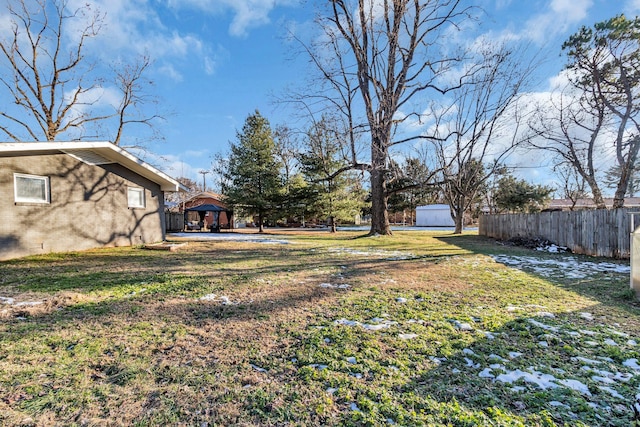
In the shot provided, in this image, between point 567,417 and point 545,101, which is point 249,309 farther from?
point 545,101

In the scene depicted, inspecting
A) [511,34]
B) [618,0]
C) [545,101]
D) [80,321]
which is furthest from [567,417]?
[545,101]

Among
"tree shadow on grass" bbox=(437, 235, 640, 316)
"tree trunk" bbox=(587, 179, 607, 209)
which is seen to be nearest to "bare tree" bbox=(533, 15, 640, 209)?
"tree trunk" bbox=(587, 179, 607, 209)

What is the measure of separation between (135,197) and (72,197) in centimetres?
232

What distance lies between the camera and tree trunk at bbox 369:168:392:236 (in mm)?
15438

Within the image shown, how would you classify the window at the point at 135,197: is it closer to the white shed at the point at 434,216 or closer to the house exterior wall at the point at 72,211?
the house exterior wall at the point at 72,211

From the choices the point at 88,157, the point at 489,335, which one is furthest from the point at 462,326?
the point at 88,157

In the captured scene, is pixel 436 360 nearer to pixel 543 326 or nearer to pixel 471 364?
pixel 471 364

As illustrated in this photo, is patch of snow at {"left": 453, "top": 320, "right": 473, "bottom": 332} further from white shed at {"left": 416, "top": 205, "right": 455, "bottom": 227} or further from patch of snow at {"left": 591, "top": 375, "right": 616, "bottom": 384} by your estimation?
white shed at {"left": 416, "top": 205, "right": 455, "bottom": 227}

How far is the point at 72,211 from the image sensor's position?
28.8ft

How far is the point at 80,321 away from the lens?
333 cm

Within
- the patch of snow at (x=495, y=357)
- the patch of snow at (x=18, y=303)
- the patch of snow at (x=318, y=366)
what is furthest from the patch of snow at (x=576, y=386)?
the patch of snow at (x=18, y=303)

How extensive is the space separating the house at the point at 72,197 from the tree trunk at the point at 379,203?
9763 millimetres

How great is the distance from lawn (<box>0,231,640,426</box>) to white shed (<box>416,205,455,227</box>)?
1153 inches

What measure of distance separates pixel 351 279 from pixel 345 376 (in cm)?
342
